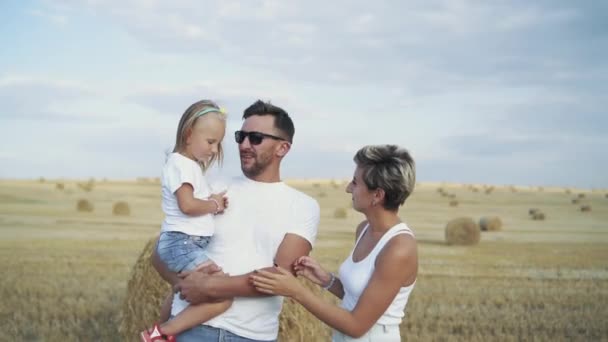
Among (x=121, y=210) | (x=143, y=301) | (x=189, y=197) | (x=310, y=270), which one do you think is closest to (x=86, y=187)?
(x=121, y=210)

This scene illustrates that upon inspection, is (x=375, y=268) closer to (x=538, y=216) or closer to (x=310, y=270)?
(x=310, y=270)

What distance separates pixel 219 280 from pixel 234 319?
262 mm

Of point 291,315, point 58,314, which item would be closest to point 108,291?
point 58,314

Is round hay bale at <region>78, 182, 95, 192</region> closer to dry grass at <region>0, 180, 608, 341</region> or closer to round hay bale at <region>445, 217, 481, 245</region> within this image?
dry grass at <region>0, 180, 608, 341</region>

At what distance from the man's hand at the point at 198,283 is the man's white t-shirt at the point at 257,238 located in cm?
9

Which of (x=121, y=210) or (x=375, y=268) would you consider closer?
(x=375, y=268)

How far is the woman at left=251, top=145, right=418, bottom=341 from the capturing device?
3713 mm

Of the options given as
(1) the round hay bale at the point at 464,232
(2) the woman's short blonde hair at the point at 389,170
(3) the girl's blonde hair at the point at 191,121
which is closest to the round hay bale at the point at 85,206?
(1) the round hay bale at the point at 464,232

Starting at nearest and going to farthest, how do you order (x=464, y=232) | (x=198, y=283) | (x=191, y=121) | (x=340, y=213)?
(x=198, y=283), (x=191, y=121), (x=464, y=232), (x=340, y=213)

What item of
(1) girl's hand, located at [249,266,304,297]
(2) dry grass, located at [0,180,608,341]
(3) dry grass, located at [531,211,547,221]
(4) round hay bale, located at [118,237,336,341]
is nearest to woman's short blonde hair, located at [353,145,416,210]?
(1) girl's hand, located at [249,266,304,297]

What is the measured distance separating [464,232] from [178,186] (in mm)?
19710

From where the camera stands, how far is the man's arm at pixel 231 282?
3.95 m

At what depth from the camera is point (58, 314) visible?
10469 mm

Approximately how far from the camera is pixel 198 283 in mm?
4070
